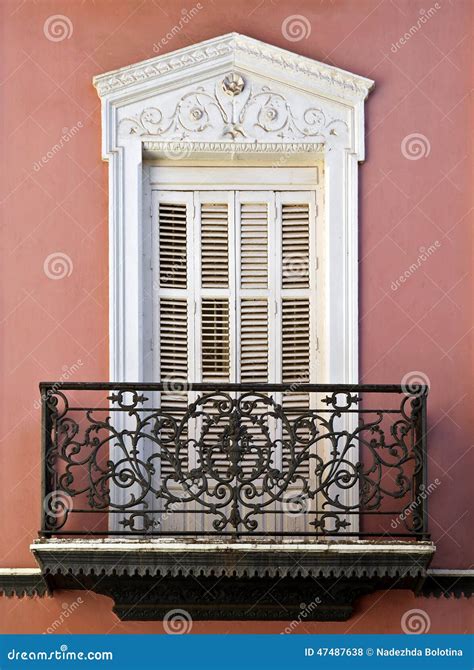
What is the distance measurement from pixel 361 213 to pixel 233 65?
4.60 feet

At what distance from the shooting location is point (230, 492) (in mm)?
13641

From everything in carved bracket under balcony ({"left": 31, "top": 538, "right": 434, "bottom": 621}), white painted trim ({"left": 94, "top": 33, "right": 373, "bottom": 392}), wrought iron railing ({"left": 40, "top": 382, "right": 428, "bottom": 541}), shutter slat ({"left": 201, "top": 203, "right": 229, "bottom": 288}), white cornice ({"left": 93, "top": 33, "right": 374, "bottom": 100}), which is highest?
white cornice ({"left": 93, "top": 33, "right": 374, "bottom": 100})

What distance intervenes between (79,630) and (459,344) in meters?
3.29

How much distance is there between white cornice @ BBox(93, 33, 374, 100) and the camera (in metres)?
14.3

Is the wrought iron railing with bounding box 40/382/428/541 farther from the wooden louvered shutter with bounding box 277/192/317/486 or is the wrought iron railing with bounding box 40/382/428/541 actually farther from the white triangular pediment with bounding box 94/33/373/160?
the white triangular pediment with bounding box 94/33/373/160

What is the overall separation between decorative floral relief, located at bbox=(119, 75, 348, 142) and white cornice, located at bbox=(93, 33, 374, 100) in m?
0.19

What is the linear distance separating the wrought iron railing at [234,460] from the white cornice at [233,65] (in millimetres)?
2183

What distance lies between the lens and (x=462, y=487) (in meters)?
14.0

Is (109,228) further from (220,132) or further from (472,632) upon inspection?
(472,632)

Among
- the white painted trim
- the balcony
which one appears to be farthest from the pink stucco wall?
the balcony

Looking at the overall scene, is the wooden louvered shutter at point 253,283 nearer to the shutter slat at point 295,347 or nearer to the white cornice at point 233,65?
the shutter slat at point 295,347

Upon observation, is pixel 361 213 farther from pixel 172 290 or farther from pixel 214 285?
pixel 172 290

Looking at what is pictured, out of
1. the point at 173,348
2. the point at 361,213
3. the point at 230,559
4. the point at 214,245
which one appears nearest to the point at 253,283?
the point at 214,245

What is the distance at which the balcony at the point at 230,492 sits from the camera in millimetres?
13250
